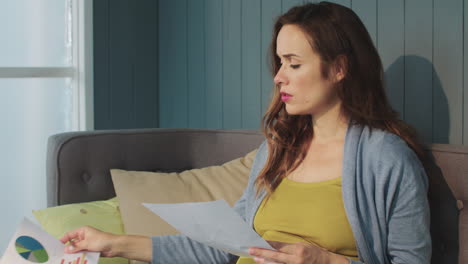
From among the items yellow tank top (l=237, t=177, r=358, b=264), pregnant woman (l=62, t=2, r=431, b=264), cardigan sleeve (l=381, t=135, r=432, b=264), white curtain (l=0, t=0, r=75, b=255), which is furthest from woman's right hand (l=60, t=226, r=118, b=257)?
white curtain (l=0, t=0, r=75, b=255)

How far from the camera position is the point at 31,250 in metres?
1.29

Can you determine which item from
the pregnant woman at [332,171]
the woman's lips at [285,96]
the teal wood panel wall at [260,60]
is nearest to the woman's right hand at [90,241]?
the pregnant woman at [332,171]

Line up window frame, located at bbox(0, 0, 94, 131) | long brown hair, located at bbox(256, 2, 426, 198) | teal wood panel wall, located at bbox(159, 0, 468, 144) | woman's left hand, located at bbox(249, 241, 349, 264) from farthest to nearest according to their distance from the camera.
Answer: window frame, located at bbox(0, 0, 94, 131), teal wood panel wall, located at bbox(159, 0, 468, 144), long brown hair, located at bbox(256, 2, 426, 198), woman's left hand, located at bbox(249, 241, 349, 264)

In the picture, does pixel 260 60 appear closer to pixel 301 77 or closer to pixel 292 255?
pixel 301 77

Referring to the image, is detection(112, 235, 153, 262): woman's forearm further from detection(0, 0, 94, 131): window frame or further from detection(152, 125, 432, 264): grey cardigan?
detection(0, 0, 94, 131): window frame

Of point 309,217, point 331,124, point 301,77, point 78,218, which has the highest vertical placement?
point 301,77

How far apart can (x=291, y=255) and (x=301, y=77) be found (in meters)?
0.47

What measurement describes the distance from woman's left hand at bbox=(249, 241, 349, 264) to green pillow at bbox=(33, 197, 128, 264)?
0.69 metres

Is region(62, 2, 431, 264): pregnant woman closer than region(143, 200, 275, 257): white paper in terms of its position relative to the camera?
No

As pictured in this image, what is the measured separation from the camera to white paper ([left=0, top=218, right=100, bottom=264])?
50.0 inches

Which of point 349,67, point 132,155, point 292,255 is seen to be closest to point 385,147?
point 349,67

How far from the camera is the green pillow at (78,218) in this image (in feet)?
5.92

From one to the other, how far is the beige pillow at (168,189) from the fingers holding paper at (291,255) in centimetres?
66

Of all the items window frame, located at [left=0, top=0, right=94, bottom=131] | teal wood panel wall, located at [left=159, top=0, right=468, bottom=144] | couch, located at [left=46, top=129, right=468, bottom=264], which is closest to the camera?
teal wood panel wall, located at [left=159, top=0, right=468, bottom=144]
